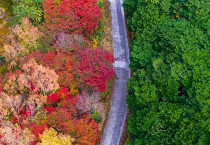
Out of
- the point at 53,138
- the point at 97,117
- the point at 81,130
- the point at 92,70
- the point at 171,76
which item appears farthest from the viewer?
the point at 97,117

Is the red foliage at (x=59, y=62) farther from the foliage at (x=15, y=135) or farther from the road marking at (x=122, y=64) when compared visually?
the road marking at (x=122, y=64)

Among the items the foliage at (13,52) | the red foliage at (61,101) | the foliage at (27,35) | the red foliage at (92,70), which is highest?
the foliage at (27,35)

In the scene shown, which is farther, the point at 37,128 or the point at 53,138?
the point at 37,128

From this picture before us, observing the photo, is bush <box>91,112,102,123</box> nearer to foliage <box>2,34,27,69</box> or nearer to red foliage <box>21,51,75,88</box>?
red foliage <box>21,51,75,88</box>

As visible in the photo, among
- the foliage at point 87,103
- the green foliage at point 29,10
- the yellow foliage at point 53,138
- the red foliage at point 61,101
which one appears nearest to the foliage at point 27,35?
the green foliage at point 29,10

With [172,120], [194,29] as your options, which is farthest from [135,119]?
[194,29]

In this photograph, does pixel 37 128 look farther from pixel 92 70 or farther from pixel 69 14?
pixel 69 14

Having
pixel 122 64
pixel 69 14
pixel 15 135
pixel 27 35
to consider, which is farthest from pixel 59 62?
pixel 122 64

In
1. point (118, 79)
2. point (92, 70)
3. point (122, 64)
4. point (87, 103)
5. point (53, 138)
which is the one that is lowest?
point (53, 138)
